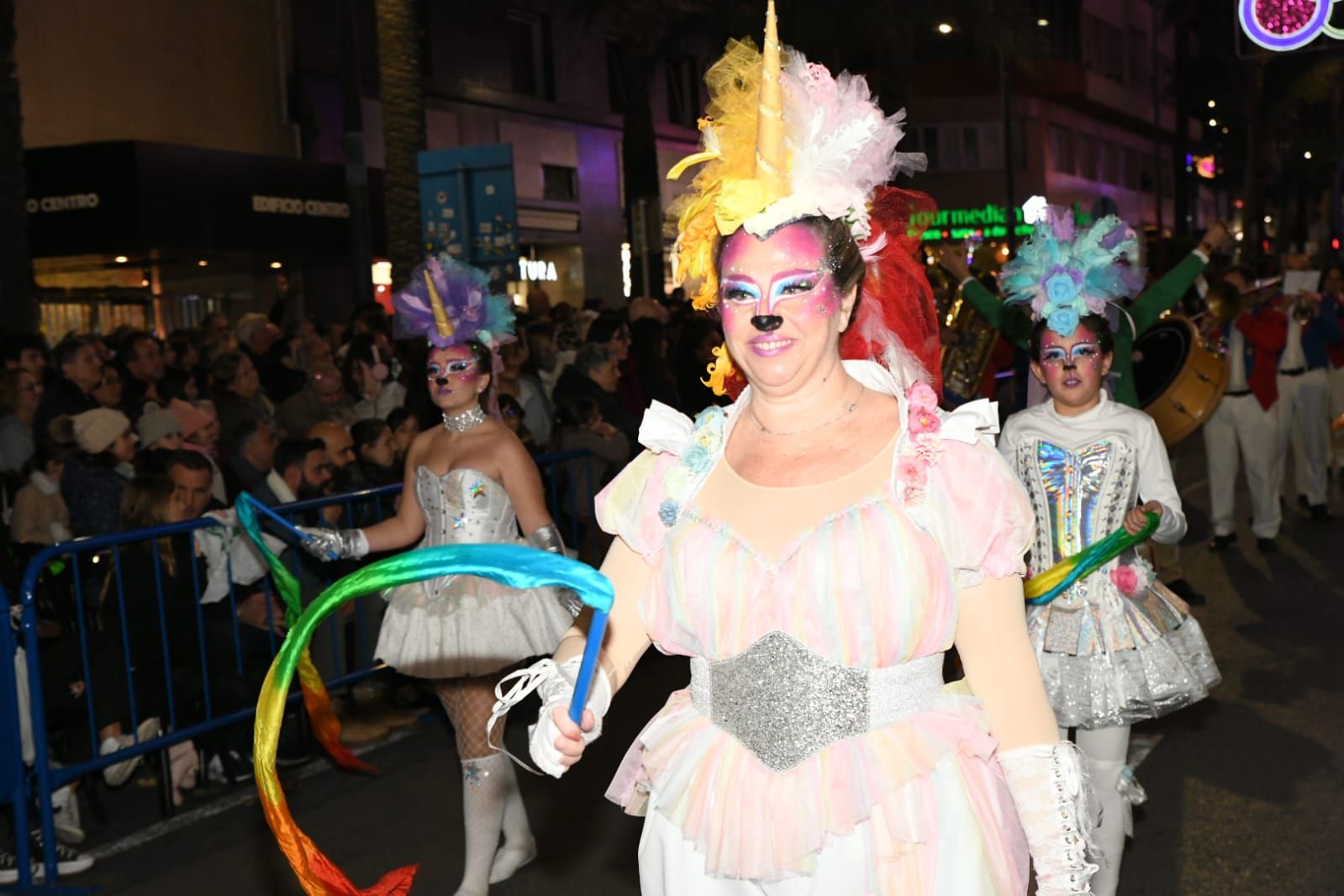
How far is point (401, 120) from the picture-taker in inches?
650

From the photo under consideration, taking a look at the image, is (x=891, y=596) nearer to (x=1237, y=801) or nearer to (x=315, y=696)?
(x=315, y=696)

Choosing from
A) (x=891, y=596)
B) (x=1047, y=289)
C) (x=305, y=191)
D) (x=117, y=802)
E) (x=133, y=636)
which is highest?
(x=305, y=191)

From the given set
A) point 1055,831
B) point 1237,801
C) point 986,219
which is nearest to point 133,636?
point 1237,801

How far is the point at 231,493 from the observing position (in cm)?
903

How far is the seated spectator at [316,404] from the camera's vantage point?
11062 millimetres

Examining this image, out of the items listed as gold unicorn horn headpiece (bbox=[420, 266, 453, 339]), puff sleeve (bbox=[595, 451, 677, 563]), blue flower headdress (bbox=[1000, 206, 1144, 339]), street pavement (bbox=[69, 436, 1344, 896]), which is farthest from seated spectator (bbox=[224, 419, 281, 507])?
puff sleeve (bbox=[595, 451, 677, 563])

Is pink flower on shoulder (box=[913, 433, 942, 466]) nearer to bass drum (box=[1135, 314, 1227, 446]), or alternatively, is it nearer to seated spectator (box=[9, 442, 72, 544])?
seated spectator (box=[9, 442, 72, 544])

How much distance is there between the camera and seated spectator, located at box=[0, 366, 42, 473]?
936 centimetres

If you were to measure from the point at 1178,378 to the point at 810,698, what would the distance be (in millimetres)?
7691

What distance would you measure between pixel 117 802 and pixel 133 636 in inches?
37.8

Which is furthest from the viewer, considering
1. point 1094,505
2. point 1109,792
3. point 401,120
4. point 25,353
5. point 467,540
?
point 401,120

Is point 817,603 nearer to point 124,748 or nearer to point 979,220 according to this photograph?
point 124,748

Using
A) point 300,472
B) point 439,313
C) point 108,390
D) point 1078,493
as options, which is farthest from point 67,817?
point 1078,493

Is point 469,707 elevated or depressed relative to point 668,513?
depressed
